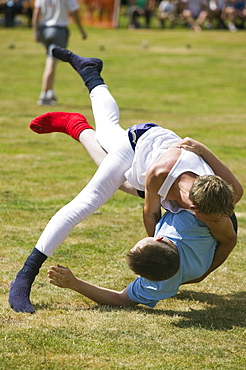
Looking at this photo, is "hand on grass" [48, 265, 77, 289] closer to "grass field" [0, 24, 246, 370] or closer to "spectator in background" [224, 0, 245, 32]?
"grass field" [0, 24, 246, 370]

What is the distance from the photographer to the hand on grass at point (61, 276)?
13.6 ft

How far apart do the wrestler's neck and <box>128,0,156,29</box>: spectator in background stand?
25677 mm

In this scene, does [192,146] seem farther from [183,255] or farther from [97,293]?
[97,293]

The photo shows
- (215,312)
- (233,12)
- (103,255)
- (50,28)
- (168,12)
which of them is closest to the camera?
(215,312)

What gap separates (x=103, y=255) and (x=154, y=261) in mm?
1443

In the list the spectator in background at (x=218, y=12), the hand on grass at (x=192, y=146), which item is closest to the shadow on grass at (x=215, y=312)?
the hand on grass at (x=192, y=146)

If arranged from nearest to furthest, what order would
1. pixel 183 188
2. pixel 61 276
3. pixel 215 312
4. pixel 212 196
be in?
pixel 212 196
pixel 183 188
pixel 61 276
pixel 215 312

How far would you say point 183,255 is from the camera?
4066mm

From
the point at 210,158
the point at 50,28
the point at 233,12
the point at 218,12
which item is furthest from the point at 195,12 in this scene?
the point at 210,158

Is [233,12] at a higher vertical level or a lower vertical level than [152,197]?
lower

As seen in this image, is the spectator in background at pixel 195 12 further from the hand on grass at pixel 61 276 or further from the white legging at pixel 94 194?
the hand on grass at pixel 61 276

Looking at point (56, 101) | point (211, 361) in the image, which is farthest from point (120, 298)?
point (56, 101)

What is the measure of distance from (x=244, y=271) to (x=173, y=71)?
521 inches

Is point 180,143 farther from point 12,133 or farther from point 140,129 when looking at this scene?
point 12,133
